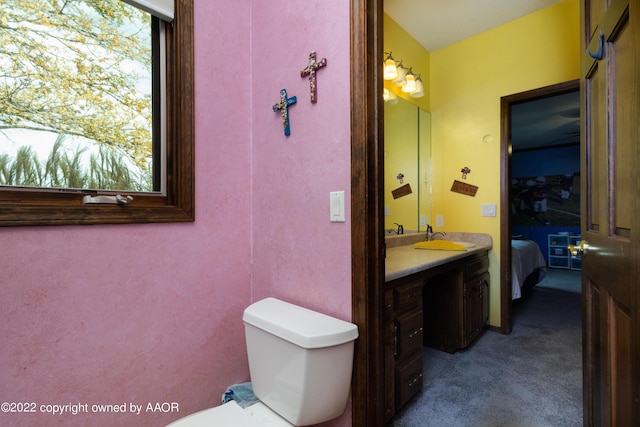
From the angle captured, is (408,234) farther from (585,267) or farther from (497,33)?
(497,33)

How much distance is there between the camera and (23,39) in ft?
3.26

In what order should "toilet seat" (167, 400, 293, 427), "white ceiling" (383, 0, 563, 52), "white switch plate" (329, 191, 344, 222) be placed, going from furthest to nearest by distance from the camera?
1. "white ceiling" (383, 0, 563, 52)
2. "white switch plate" (329, 191, 344, 222)
3. "toilet seat" (167, 400, 293, 427)

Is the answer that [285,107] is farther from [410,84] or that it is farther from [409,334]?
[410,84]

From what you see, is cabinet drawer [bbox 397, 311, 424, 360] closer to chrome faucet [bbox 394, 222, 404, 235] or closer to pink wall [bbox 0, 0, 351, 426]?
pink wall [bbox 0, 0, 351, 426]

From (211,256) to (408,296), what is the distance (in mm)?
1072

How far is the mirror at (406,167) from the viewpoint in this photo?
2.59 m

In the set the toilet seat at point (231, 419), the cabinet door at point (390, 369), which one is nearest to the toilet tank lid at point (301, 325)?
the toilet seat at point (231, 419)

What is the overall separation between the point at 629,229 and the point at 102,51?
74.2 inches

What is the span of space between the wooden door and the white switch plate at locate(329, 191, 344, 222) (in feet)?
2.56

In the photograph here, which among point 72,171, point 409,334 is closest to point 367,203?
point 409,334

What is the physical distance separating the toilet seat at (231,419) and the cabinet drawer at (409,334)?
775 mm

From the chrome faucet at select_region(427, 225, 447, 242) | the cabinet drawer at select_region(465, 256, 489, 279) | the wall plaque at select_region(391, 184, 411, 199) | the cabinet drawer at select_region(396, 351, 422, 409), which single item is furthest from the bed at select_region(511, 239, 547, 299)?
the cabinet drawer at select_region(396, 351, 422, 409)

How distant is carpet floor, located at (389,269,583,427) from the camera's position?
1.57m

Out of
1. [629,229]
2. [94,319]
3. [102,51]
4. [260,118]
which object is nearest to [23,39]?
[102,51]
